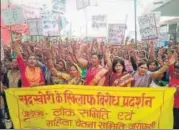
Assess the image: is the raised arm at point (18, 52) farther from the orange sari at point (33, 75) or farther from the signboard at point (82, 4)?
the signboard at point (82, 4)

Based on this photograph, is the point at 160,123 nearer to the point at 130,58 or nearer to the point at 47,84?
the point at 130,58

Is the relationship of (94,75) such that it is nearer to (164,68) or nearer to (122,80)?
(122,80)

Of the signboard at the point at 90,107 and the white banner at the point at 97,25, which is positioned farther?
the white banner at the point at 97,25

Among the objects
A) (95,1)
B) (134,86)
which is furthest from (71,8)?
(134,86)

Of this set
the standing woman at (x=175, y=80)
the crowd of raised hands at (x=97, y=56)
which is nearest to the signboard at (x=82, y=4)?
the crowd of raised hands at (x=97, y=56)

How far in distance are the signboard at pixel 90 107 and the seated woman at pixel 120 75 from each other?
144 millimetres

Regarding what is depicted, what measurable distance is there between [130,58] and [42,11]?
4.20 feet

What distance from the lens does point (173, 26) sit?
3.94 m

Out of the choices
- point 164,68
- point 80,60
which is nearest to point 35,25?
point 80,60

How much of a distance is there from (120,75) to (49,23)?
3.74ft

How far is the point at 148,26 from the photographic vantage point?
13.0 ft

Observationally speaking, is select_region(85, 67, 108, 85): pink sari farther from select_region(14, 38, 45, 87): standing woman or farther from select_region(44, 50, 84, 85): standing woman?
select_region(14, 38, 45, 87): standing woman

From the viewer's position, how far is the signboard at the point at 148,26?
3.95m

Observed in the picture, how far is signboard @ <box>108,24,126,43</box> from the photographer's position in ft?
13.2
